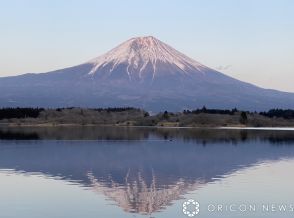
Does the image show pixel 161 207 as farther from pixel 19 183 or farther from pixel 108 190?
pixel 19 183

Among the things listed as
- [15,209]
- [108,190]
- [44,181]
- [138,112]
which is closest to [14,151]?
[44,181]

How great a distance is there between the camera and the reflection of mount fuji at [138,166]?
29.5 metres

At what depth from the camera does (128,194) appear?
2923cm

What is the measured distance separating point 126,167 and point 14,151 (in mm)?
16868

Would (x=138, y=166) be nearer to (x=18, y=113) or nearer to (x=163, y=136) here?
(x=163, y=136)
